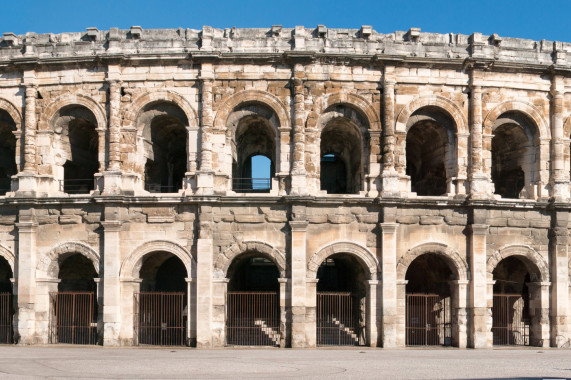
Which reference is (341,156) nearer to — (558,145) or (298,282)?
(298,282)

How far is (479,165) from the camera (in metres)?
18.7

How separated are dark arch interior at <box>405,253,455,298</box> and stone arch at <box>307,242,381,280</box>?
2249mm

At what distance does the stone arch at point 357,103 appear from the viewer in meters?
18.6

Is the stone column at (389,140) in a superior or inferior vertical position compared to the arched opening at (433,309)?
superior

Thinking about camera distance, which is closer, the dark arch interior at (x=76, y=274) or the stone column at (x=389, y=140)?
the stone column at (x=389, y=140)

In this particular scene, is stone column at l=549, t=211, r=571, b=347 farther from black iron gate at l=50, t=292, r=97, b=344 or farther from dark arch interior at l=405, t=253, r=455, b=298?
black iron gate at l=50, t=292, r=97, b=344

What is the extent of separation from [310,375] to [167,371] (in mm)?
2592

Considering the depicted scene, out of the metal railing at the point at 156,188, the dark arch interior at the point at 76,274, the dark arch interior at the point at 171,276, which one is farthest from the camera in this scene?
the dark arch interior at the point at 171,276

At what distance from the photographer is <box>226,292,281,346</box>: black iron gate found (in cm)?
1870

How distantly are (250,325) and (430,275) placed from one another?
217 inches

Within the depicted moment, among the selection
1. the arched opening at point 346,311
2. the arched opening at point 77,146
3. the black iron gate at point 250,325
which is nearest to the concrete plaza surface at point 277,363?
the black iron gate at point 250,325

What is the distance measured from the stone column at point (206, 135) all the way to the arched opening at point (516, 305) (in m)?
8.15

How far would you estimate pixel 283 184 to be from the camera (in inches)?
720

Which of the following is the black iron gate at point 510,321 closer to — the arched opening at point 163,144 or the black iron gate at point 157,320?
the black iron gate at point 157,320
